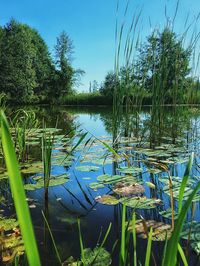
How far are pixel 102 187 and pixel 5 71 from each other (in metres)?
17.9

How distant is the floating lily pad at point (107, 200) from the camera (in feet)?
5.19

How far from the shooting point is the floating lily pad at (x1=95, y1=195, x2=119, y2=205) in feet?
5.19

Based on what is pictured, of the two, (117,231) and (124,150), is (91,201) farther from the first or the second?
(124,150)

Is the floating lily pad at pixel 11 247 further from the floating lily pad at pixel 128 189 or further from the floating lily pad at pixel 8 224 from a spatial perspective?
the floating lily pad at pixel 128 189

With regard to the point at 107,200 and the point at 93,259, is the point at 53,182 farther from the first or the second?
the point at 93,259

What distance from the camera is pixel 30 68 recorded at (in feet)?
65.6

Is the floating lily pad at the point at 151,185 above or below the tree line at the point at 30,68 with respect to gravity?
below

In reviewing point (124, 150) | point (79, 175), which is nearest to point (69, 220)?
point (79, 175)

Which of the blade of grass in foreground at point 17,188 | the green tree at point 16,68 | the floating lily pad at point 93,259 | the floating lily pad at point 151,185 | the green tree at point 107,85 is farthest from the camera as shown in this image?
the green tree at point 107,85

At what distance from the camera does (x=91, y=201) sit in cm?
167

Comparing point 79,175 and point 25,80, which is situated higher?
point 25,80

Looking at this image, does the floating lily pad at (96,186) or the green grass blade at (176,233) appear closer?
the green grass blade at (176,233)

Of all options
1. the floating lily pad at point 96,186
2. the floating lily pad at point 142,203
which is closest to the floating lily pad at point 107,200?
the floating lily pad at point 142,203

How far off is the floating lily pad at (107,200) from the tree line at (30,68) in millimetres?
14024
